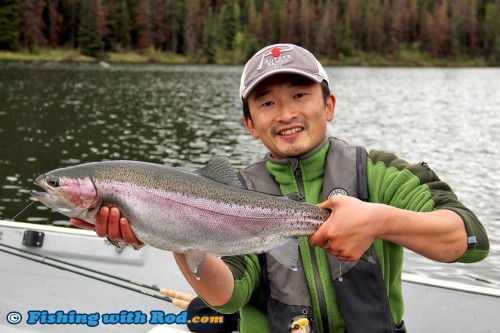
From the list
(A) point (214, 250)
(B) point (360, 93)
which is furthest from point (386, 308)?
(B) point (360, 93)

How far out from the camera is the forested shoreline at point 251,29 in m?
108

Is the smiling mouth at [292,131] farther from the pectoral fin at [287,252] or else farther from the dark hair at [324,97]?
the pectoral fin at [287,252]

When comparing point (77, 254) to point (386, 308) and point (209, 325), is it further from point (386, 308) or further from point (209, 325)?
point (386, 308)

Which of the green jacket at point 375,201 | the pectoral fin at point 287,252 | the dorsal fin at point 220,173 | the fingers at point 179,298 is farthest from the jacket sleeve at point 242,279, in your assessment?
the fingers at point 179,298

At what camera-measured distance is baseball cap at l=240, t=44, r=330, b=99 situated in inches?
131

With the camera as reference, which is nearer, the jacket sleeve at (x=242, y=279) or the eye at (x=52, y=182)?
the eye at (x=52, y=182)

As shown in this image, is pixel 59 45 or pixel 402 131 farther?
pixel 59 45

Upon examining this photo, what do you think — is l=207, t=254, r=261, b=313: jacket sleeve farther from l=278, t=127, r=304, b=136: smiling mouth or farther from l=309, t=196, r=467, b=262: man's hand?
l=278, t=127, r=304, b=136: smiling mouth

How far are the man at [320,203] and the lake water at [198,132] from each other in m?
7.55

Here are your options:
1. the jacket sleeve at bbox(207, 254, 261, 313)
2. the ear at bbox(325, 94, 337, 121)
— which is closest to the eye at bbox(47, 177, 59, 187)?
the jacket sleeve at bbox(207, 254, 261, 313)

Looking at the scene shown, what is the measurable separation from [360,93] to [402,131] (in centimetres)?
2601

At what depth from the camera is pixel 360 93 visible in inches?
2260

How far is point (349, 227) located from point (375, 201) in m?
0.68

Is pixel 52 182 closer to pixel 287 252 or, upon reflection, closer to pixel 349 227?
pixel 287 252
